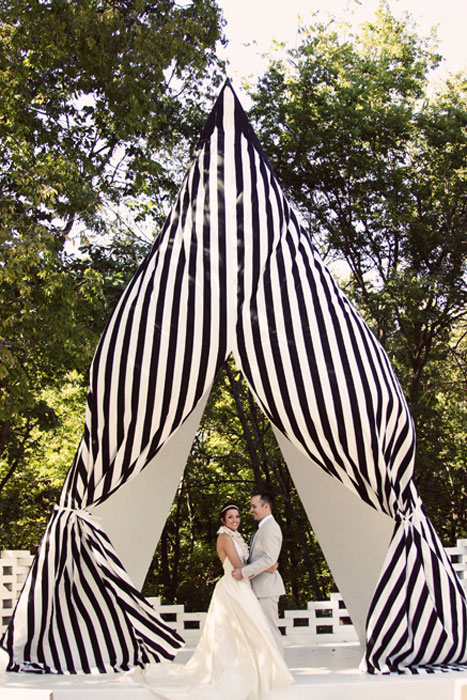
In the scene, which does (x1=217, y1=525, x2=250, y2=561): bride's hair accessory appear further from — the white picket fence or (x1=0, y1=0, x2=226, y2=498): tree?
(x1=0, y1=0, x2=226, y2=498): tree

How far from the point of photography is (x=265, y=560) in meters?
4.44

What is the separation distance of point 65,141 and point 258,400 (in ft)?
21.6

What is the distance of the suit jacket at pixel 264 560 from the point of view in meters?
4.42

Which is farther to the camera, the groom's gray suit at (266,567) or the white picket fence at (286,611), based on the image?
the white picket fence at (286,611)

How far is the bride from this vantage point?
12.8 feet

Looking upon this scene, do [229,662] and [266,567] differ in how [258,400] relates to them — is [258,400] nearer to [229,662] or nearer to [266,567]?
[266,567]

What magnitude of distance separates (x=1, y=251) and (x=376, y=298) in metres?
6.41

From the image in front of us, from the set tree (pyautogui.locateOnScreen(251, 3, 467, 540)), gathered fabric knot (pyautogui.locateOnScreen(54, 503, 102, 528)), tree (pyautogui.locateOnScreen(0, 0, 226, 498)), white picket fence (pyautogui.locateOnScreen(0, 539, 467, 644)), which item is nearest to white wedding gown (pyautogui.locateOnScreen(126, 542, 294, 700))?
gathered fabric knot (pyautogui.locateOnScreen(54, 503, 102, 528))

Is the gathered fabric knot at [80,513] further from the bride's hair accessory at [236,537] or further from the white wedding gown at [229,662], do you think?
the white wedding gown at [229,662]

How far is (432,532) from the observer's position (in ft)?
14.3

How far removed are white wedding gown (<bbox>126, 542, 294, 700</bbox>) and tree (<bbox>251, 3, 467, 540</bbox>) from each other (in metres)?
7.90

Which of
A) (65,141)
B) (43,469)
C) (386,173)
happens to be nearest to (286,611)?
(65,141)

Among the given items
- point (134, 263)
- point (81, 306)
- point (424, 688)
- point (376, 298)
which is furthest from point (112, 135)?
point (424, 688)

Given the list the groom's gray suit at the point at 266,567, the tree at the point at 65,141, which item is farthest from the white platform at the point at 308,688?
the tree at the point at 65,141
